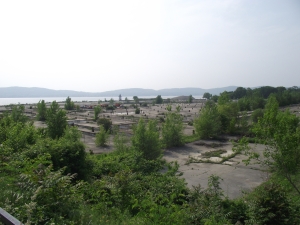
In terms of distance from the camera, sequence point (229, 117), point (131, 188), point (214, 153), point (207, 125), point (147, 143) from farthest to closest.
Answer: point (229, 117), point (207, 125), point (214, 153), point (147, 143), point (131, 188)

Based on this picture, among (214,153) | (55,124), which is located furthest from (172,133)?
(55,124)

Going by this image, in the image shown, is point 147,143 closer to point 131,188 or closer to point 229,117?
point 131,188

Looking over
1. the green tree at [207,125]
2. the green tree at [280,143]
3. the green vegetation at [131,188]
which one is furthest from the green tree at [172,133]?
the green tree at [280,143]

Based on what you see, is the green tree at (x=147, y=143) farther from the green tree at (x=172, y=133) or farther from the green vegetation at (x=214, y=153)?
the green tree at (x=172, y=133)

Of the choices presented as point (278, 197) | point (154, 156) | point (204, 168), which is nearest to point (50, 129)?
point (154, 156)

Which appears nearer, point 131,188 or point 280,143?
point 131,188

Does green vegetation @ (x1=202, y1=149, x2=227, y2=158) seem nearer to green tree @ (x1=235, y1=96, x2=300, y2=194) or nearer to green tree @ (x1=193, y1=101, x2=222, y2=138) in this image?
green tree @ (x1=193, y1=101, x2=222, y2=138)

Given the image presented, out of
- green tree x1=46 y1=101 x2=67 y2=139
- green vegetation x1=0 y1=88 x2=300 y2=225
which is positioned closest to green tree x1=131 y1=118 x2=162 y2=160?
green vegetation x1=0 y1=88 x2=300 y2=225

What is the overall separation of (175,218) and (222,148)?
68.9 feet

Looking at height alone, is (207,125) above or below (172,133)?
above

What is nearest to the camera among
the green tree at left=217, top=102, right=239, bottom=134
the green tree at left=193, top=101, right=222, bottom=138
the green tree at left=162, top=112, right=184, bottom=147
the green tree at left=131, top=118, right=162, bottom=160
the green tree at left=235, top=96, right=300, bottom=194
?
the green tree at left=235, top=96, right=300, bottom=194

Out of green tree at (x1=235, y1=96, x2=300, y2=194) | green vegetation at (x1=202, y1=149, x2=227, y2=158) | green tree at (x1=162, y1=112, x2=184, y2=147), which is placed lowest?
green vegetation at (x1=202, y1=149, x2=227, y2=158)

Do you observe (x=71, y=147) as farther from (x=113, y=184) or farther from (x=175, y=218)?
(x=175, y=218)

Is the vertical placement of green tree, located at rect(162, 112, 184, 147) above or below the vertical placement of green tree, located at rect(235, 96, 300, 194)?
below
